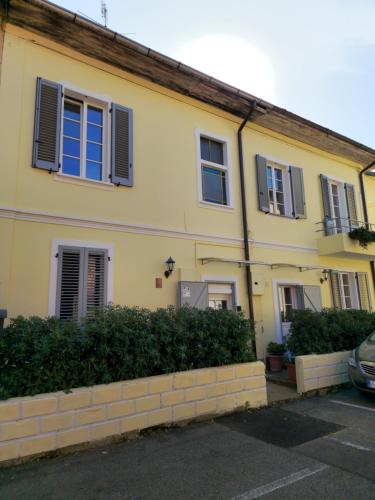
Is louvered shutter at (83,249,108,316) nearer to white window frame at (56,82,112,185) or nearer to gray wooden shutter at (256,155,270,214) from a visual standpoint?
white window frame at (56,82,112,185)

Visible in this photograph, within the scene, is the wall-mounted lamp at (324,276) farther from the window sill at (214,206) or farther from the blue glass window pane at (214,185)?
the blue glass window pane at (214,185)

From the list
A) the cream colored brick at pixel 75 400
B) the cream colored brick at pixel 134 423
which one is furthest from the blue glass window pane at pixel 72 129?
the cream colored brick at pixel 134 423

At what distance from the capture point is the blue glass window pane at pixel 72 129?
7.01 meters

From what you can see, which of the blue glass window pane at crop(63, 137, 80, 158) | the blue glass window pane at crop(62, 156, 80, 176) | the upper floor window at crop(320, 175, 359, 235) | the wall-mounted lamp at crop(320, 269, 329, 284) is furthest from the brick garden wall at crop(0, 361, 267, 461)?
the upper floor window at crop(320, 175, 359, 235)

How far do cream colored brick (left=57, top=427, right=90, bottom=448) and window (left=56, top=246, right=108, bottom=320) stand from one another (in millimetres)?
2339

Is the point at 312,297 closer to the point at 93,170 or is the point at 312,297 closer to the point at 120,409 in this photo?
the point at 93,170

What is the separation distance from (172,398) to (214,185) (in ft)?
18.7

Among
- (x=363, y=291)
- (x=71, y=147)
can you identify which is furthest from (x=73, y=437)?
(x=363, y=291)

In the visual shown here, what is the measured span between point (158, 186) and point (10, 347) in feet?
15.7

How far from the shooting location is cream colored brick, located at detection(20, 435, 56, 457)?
3812mm

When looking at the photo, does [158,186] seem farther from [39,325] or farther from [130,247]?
[39,325]

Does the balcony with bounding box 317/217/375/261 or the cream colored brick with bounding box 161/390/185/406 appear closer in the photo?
the cream colored brick with bounding box 161/390/185/406

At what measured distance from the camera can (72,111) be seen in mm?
7203

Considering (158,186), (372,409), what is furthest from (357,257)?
(158,186)
